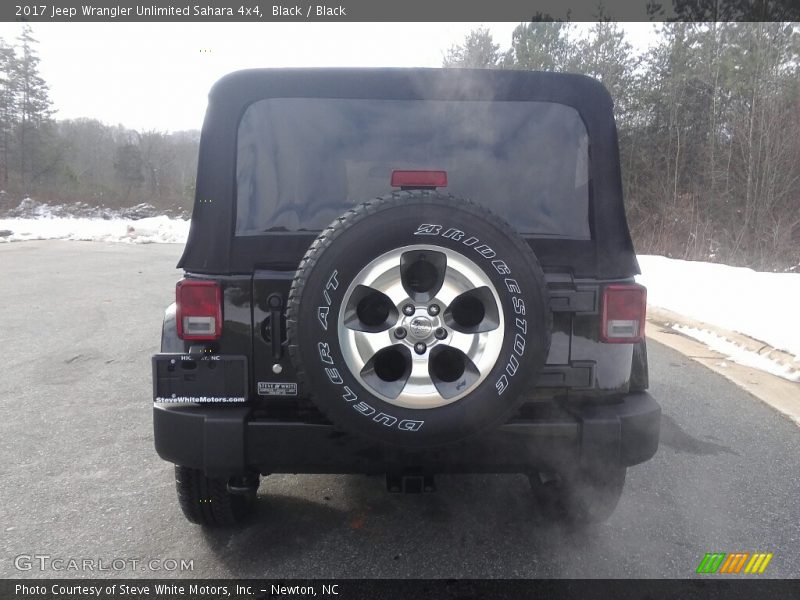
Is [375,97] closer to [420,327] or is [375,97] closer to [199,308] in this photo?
[420,327]

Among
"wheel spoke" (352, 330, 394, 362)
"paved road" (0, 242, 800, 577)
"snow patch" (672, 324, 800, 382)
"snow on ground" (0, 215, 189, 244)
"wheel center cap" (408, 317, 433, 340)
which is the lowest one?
"paved road" (0, 242, 800, 577)

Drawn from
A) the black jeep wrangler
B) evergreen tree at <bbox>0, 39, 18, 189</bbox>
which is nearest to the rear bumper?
the black jeep wrangler

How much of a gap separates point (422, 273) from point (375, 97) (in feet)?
2.69

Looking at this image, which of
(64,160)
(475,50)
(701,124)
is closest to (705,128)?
(701,124)

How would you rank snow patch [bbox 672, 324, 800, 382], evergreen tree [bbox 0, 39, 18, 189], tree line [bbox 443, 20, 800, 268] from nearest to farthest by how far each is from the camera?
snow patch [bbox 672, 324, 800, 382], tree line [bbox 443, 20, 800, 268], evergreen tree [bbox 0, 39, 18, 189]

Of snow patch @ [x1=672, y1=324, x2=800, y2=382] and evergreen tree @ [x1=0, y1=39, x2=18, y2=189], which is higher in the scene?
evergreen tree @ [x1=0, y1=39, x2=18, y2=189]

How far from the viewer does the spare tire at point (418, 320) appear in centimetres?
212

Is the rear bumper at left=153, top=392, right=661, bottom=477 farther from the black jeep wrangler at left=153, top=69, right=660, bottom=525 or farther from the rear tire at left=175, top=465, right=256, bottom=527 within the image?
the rear tire at left=175, top=465, right=256, bottom=527

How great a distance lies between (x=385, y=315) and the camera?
227 cm

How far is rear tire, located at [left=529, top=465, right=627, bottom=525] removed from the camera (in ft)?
8.05

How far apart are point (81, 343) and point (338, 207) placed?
18.6ft

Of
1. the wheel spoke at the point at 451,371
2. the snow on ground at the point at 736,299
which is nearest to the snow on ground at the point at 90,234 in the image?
the snow on ground at the point at 736,299

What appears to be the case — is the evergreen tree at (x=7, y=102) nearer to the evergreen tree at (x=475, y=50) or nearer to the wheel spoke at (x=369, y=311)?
the evergreen tree at (x=475, y=50)

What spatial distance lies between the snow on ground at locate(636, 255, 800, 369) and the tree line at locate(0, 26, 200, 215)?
41.0 metres
